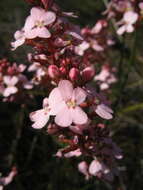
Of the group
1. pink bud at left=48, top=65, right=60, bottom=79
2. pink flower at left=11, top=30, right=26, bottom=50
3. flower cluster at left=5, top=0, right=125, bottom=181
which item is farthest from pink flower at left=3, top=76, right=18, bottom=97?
pink bud at left=48, top=65, right=60, bottom=79

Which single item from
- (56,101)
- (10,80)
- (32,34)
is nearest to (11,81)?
(10,80)

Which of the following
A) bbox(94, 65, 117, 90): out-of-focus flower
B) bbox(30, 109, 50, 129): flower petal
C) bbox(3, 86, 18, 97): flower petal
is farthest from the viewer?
bbox(94, 65, 117, 90): out-of-focus flower

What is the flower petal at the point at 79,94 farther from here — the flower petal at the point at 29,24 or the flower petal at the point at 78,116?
the flower petal at the point at 29,24

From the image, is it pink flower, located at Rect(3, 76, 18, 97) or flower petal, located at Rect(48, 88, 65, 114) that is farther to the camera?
pink flower, located at Rect(3, 76, 18, 97)

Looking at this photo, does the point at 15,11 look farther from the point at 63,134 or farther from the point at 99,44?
the point at 63,134

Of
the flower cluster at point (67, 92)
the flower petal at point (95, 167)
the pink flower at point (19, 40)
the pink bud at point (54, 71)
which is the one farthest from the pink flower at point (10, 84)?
the pink bud at point (54, 71)

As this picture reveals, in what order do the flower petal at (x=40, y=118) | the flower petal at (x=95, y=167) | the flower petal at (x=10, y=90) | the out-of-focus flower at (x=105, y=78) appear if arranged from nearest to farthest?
the flower petal at (x=40, y=118) < the flower petal at (x=95, y=167) < the flower petal at (x=10, y=90) < the out-of-focus flower at (x=105, y=78)

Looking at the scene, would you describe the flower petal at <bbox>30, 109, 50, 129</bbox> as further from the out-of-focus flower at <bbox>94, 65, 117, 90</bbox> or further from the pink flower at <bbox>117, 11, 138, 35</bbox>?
the out-of-focus flower at <bbox>94, 65, 117, 90</bbox>

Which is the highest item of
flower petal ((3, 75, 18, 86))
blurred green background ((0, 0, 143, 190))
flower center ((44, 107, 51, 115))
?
flower center ((44, 107, 51, 115))
